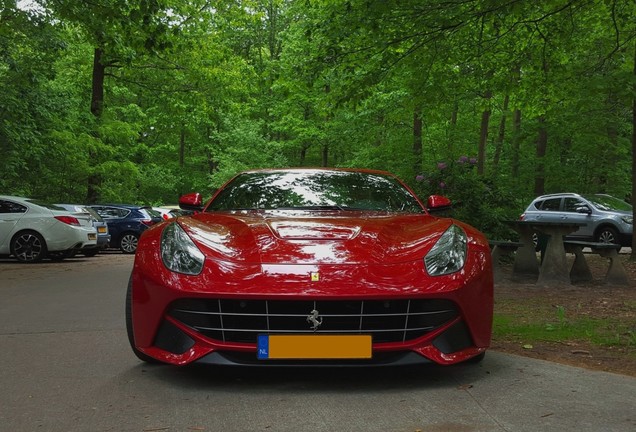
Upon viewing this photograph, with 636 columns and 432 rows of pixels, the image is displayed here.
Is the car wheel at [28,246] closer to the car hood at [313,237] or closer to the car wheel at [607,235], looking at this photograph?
the car hood at [313,237]

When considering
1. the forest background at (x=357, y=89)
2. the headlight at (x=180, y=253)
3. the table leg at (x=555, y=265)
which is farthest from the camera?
the forest background at (x=357, y=89)

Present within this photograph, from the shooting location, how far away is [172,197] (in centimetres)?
4516

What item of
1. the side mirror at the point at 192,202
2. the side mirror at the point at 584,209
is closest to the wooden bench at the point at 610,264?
the side mirror at the point at 192,202

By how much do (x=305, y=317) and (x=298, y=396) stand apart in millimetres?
443

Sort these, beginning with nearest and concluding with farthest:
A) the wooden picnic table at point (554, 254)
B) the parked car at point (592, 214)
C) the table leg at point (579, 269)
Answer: the wooden picnic table at point (554, 254)
the table leg at point (579, 269)
the parked car at point (592, 214)

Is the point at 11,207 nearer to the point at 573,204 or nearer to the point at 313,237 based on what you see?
the point at 313,237

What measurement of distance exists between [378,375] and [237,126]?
3500 centimetres

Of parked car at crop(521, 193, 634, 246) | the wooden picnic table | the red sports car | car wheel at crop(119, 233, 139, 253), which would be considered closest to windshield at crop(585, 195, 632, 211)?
parked car at crop(521, 193, 634, 246)

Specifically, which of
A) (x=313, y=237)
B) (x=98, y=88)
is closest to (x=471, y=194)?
(x=313, y=237)

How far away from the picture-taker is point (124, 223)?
19297 millimetres

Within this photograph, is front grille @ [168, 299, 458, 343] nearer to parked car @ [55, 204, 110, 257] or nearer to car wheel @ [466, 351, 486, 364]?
car wheel @ [466, 351, 486, 364]

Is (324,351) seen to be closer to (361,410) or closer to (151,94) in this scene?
(361,410)

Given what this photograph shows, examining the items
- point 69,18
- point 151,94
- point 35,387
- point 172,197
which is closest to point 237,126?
point 172,197

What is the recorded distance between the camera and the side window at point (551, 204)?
60.4 feet
